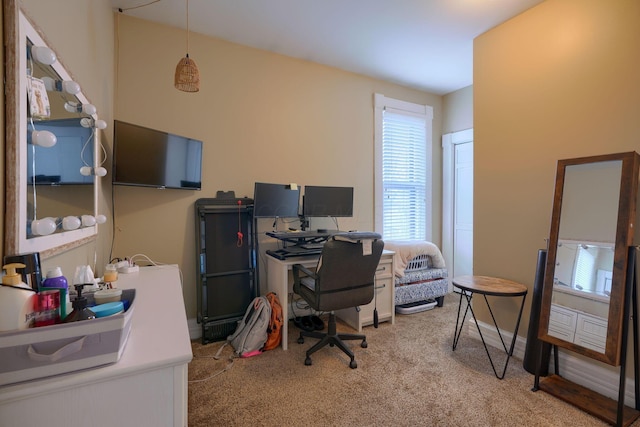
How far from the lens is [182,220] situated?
8.52 ft

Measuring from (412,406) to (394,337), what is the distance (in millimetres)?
896

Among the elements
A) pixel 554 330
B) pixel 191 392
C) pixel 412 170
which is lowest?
pixel 191 392

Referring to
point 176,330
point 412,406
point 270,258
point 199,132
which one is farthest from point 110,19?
point 412,406

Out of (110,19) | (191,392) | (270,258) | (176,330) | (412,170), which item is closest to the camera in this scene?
(176,330)

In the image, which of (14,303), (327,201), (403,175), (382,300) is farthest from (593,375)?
(14,303)

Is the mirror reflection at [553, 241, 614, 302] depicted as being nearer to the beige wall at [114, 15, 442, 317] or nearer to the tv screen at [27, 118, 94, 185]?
the beige wall at [114, 15, 442, 317]

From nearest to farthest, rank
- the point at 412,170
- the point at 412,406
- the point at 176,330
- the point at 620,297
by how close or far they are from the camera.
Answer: the point at 176,330 → the point at 620,297 → the point at 412,406 → the point at 412,170

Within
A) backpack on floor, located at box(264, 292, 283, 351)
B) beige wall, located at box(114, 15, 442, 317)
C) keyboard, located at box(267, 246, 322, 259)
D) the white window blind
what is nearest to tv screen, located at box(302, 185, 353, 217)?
beige wall, located at box(114, 15, 442, 317)

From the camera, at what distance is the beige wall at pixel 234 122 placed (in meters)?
2.42

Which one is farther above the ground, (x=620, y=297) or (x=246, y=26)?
(x=246, y=26)

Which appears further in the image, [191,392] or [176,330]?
[191,392]

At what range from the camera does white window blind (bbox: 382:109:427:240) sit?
3676 mm

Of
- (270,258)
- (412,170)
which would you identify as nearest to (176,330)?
(270,258)

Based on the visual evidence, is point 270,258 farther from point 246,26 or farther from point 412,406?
point 246,26
